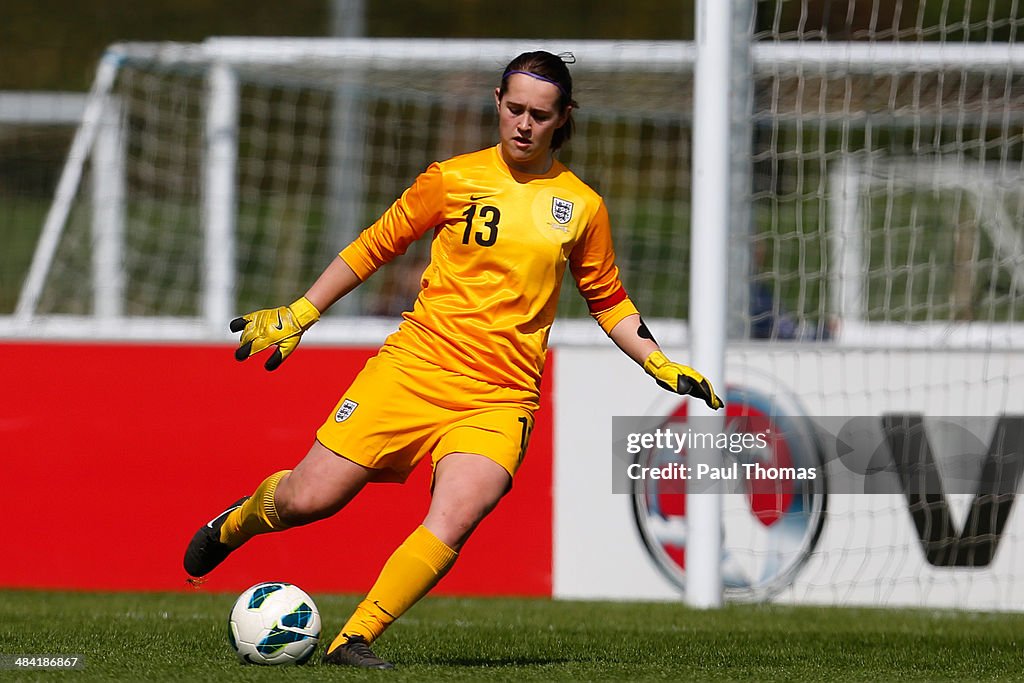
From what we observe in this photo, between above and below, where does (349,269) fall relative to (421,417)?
above

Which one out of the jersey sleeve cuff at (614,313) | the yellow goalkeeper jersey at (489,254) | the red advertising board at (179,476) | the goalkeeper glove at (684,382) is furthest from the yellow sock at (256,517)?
the red advertising board at (179,476)

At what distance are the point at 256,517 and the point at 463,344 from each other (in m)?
0.95

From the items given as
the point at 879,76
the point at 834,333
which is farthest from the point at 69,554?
the point at 879,76

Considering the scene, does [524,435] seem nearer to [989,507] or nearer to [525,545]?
[525,545]

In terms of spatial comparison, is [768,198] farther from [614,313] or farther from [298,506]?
[298,506]

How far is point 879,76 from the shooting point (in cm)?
764

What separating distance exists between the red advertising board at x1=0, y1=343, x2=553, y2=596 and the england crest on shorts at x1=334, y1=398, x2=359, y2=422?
264cm

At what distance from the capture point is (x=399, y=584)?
15.0 feet

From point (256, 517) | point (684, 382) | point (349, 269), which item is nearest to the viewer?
point (684, 382)

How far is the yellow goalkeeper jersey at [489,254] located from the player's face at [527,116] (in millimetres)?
117

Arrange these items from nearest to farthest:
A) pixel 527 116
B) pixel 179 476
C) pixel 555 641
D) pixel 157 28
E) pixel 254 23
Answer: pixel 527 116
pixel 555 641
pixel 179 476
pixel 157 28
pixel 254 23

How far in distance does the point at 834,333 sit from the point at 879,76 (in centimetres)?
141

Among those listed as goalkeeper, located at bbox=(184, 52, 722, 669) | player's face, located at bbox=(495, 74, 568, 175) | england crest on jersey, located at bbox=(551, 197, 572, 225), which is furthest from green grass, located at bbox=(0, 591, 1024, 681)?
player's face, located at bbox=(495, 74, 568, 175)

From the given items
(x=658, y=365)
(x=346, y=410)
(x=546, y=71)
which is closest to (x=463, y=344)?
(x=346, y=410)
